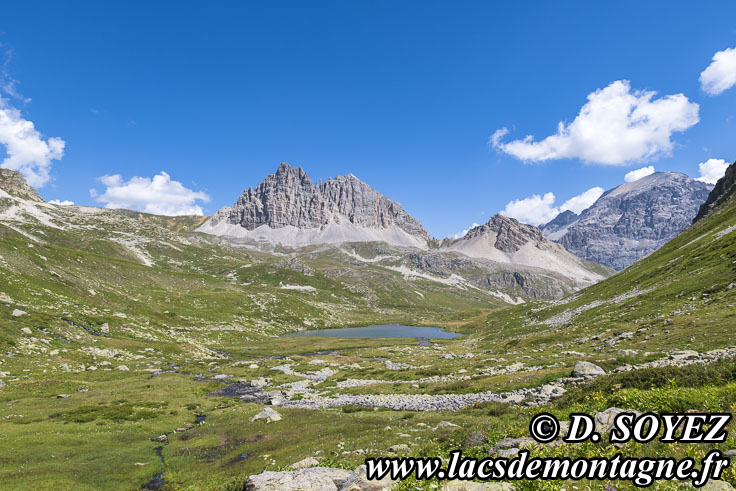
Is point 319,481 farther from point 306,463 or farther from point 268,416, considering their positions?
point 268,416

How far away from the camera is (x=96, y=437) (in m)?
32.4

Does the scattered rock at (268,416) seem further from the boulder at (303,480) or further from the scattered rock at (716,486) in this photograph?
the scattered rock at (716,486)

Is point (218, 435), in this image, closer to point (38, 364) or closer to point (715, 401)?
point (715, 401)

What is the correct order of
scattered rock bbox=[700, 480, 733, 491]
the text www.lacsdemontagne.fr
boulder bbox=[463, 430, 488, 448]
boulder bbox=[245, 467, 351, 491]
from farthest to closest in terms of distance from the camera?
boulder bbox=[463, 430, 488, 448]
boulder bbox=[245, 467, 351, 491]
the text www.lacsdemontagne.fr
scattered rock bbox=[700, 480, 733, 491]

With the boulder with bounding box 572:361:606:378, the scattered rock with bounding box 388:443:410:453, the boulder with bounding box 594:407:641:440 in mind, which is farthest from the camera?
the boulder with bounding box 572:361:606:378

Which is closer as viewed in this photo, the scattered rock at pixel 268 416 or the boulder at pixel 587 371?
the boulder at pixel 587 371

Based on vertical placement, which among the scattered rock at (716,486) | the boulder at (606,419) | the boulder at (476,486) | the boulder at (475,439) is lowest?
the boulder at (475,439)

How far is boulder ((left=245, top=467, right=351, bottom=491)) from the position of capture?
15.4m

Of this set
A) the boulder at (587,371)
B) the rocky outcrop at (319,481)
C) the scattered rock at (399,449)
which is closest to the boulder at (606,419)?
the rocky outcrop at (319,481)

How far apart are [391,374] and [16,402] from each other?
55.4 meters

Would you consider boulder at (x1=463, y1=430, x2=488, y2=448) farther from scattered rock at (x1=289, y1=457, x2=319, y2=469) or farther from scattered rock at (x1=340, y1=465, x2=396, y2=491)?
scattered rock at (x1=289, y1=457, x2=319, y2=469)

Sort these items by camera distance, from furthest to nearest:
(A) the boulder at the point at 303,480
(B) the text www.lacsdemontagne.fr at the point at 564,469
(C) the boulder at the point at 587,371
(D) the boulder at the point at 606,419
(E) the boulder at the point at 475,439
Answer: (C) the boulder at the point at 587,371 → (E) the boulder at the point at 475,439 → (A) the boulder at the point at 303,480 → (D) the boulder at the point at 606,419 → (B) the text www.lacsdemontagne.fr at the point at 564,469

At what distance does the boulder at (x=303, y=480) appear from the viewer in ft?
50.6

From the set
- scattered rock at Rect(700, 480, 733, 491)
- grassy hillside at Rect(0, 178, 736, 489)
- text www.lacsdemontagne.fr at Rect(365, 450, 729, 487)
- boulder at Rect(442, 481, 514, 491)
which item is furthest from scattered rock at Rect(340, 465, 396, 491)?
scattered rock at Rect(700, 480, 733, 491)
